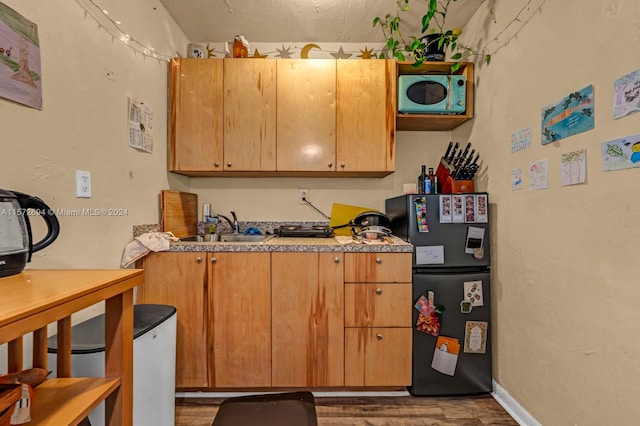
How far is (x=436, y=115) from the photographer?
2182 mm

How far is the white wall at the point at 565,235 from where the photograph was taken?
1.14 m

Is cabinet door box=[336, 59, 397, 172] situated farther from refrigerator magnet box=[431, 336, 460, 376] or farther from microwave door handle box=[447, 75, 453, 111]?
refrigerator magnet box=[431, 336, 460, 376]

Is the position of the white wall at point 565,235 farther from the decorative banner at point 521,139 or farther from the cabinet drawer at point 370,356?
the cabinet drawer at point 370,356

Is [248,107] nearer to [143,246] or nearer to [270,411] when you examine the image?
[143,246]

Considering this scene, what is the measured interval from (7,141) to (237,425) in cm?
146

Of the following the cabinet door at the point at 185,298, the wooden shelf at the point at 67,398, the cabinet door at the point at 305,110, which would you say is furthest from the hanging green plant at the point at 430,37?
the wooden shelf at the point at 67,398

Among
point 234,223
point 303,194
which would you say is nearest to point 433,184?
point 303,194

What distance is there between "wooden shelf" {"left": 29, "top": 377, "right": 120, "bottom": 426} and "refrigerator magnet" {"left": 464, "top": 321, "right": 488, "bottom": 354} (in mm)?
1793

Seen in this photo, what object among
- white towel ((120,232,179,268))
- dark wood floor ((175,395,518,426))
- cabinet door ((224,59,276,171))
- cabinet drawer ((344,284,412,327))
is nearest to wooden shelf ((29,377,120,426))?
white towel ((120,232,179,268))

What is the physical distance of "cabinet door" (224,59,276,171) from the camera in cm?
215

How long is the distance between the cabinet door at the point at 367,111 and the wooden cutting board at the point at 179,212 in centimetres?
118

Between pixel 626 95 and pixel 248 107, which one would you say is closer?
pixel 626 95

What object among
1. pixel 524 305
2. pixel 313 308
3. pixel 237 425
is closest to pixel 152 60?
pixel 313 308

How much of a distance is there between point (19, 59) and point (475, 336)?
8.24 feet
